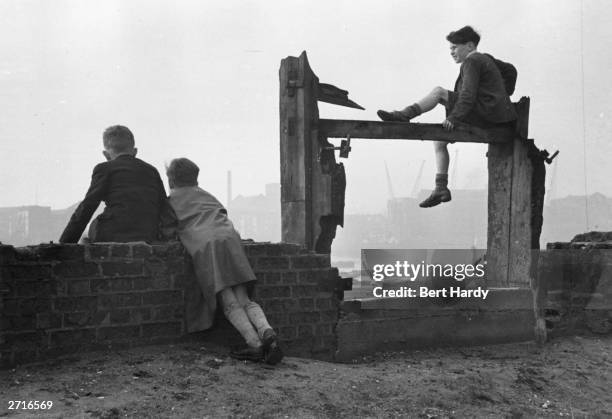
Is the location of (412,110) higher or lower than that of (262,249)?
higher

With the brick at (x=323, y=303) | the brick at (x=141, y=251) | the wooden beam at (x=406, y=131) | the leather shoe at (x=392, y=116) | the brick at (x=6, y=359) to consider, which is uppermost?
the leather shoe at (x=392, y=116)

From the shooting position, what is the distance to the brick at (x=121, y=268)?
4.62 meters

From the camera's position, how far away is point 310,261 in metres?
5.70

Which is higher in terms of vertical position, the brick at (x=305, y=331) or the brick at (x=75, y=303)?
the brick at (x=75, y=303)

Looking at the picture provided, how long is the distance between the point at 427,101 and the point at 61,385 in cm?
528

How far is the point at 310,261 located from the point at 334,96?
2.48 m

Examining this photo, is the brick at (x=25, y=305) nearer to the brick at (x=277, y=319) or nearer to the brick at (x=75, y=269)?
the brick at (x=75, y=269)

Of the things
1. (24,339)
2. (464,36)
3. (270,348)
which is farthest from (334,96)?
(24,339)

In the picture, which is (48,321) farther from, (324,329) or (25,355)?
(324,329)

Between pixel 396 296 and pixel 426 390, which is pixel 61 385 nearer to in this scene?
pixel 426 390

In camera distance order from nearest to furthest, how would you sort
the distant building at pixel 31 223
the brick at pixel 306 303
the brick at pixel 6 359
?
the brick at pixel 6 359
the brick at pixel 306 303
the distant building at pixel 31 223

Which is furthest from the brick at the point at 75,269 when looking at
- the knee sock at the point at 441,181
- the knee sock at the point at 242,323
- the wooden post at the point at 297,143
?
the knee sock at the point at 441,181

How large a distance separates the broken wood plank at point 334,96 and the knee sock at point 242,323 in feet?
10.6

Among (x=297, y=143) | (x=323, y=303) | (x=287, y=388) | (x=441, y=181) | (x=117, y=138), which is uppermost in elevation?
(x=297, y=143)
